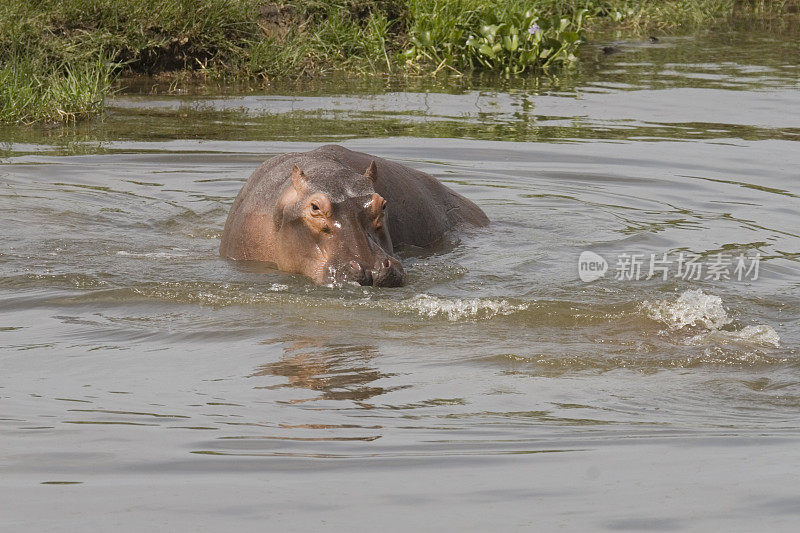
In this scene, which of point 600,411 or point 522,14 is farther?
point 522,14

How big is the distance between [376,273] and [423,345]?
0.90 meters

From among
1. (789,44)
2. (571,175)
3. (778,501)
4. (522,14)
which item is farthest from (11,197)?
(789,44)

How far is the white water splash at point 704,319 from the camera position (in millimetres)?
5078

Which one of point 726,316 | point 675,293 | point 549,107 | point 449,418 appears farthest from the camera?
point 549,107

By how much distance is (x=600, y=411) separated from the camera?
4184 mm

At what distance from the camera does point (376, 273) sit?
5.98 m

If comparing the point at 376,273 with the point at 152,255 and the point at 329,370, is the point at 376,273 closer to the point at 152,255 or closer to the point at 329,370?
the point at 329,370

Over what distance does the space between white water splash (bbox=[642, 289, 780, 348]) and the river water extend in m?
0.01

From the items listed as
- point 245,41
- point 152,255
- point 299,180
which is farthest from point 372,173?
point 245,41

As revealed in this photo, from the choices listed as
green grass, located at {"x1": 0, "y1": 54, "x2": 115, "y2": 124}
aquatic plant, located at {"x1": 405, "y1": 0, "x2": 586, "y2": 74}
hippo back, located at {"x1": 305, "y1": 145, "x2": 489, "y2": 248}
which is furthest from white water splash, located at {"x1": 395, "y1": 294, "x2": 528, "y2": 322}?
aquatic plant, located at {"x1": 405, "y1": 0, "x2": 586, "y2": 74}

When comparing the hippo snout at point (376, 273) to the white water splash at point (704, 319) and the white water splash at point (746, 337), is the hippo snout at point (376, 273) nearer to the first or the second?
the white water splash at point (704, 319)

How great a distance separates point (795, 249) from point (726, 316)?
1.67 meters

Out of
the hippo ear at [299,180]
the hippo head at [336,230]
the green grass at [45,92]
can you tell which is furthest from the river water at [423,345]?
the hippo ear at [299,180]

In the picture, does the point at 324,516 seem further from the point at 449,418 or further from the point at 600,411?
the point at 600,411
